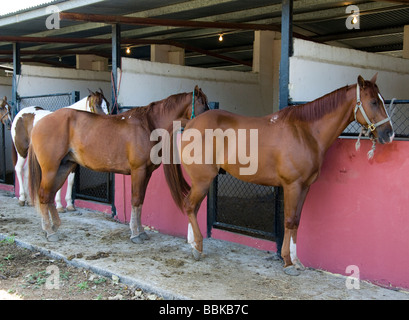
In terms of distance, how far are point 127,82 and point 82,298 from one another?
3.55m

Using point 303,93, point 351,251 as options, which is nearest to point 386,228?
point 351,251

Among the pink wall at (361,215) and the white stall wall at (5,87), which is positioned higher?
the white stall wall at (5,87)

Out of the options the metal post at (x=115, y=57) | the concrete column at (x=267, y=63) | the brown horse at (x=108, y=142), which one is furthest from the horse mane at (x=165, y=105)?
the concrete column at (x=267, y=63)

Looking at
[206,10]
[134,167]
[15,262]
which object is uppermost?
[206,10]

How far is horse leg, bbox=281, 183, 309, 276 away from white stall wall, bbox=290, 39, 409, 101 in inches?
42.7

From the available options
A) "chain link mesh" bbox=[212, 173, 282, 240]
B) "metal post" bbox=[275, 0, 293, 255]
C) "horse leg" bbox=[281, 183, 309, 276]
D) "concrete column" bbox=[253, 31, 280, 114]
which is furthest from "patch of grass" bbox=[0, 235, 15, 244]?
"concrete column" bbox=[253, 31, 280, 114]

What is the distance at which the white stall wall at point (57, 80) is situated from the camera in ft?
24.7

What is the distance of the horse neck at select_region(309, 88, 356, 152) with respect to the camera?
10.9 ft

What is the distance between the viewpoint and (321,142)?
3432 millimetres

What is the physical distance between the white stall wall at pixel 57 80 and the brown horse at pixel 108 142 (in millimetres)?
3326

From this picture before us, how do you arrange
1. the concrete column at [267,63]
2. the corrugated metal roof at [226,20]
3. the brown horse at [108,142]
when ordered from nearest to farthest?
1. the brown horse at [108,142]
2. the corrugated metal roof at [226,20]
3. the concrete column at [267,63]

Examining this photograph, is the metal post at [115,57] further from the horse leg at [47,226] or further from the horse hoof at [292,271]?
the horse hoof at [292,271]

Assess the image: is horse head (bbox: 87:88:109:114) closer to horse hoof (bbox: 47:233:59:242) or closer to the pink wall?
horse hoof (bbox: 47:233:59:242)
